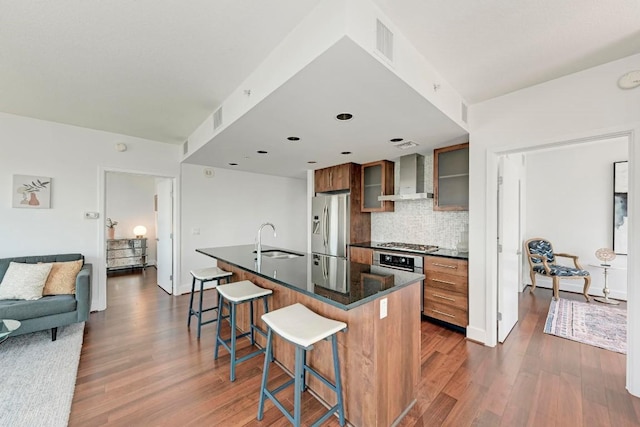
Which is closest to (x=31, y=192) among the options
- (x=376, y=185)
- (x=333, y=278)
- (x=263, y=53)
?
(x=263, y=53)

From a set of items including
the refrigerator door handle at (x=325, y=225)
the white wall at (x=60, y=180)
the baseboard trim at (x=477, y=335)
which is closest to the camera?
the baseboard trim at (x=477, y=335)

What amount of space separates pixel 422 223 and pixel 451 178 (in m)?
0.88

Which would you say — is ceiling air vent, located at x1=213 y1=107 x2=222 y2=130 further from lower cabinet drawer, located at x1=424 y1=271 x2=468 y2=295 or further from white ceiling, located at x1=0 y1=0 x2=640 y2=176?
lower cabinet drawer, located at x1=424 y1=271 x2=468 y2=295

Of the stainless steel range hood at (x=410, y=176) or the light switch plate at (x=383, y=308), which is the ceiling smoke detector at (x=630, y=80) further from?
the light switch plate at (x=383, y=308)

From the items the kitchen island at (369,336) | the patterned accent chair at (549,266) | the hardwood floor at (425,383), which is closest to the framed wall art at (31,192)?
the hardwood floor at (425,383)

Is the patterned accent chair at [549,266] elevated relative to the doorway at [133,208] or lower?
lower

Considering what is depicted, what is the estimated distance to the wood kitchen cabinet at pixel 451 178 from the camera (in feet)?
10.2

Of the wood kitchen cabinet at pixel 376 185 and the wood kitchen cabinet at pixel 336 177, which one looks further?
the wood kitchen cabinet at pixel 336 177

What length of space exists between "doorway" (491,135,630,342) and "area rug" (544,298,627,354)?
0.66 meters

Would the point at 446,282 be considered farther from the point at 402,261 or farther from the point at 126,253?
the point at 126,253

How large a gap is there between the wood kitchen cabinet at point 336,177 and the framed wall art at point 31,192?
3.76 metres

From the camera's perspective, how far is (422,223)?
3881 millimetres

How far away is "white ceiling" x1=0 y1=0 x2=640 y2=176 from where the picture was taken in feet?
4.94

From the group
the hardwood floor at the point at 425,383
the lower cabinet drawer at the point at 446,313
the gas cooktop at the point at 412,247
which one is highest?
the gas cooktop at the point at 412,247
